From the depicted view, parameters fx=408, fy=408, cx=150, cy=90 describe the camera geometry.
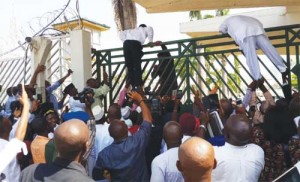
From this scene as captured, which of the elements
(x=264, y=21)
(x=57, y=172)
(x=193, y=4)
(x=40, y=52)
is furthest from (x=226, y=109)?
(x=264, y=21)

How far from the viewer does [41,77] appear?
24.3ft

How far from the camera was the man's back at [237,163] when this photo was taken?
9.43 ft

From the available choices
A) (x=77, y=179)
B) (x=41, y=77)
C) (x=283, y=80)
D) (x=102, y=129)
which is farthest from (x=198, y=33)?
(x=77, y=179)

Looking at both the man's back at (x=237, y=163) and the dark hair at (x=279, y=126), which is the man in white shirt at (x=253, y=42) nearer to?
the dark hair at (x=279, y=126)

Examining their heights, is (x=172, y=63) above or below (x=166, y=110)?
above

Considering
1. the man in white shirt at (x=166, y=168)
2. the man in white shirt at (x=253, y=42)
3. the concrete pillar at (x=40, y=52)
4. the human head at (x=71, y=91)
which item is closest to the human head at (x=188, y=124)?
the man in white shirt at (x=166, y=168)

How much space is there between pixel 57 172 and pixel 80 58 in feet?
16.3

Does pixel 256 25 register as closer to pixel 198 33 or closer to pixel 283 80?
pixel 283 80

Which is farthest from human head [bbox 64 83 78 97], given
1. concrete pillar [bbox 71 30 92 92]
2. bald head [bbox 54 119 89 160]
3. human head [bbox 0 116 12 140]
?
bald head [bbox 54 119 89 160]

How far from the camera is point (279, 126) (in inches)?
153

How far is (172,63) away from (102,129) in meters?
2.72

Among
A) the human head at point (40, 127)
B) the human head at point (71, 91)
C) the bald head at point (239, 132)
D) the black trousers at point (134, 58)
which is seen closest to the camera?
the bald head at point (239, 132)

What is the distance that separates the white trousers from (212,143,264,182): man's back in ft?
9.02

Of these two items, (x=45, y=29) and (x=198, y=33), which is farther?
(x=198, y=33)
